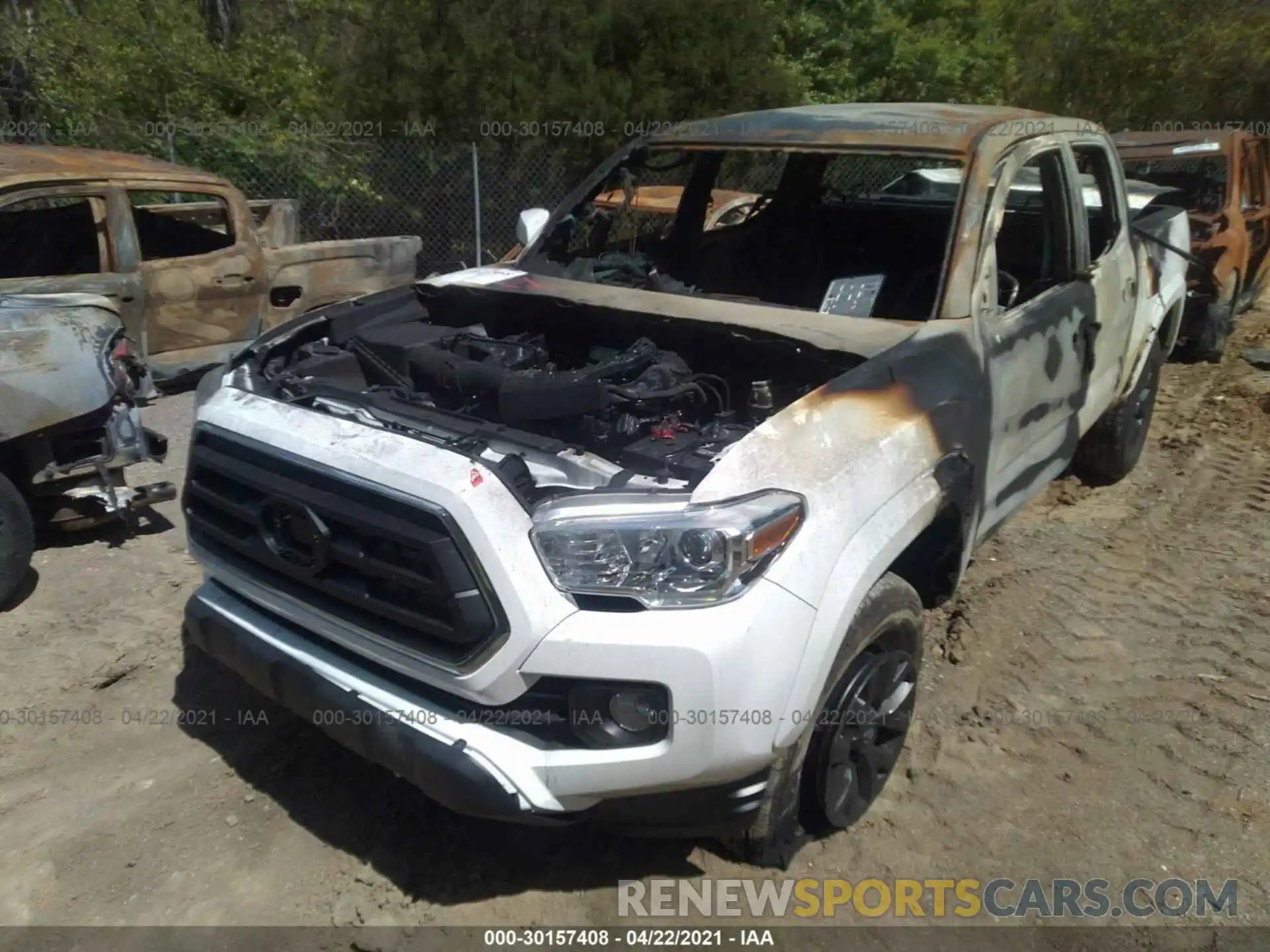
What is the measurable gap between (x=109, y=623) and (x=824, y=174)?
3.64 m

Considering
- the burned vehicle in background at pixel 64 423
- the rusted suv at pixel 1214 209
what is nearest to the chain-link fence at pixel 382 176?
the rusted suv at pixel 1214 209

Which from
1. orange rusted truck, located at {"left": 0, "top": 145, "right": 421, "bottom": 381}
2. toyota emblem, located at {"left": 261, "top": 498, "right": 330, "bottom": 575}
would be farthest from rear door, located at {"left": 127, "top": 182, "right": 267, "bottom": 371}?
toyota emblem, located at {"left": 261, "top": 498, "right": 330, "bottom": 575}

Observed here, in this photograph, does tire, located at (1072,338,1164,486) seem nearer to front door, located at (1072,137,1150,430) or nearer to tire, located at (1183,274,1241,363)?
front door, located at (1072,137,1150,430)

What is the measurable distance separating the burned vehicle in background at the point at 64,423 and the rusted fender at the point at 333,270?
2.34 meters

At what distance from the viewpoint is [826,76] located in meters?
17.3

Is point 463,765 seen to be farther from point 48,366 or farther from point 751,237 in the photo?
point 751,237

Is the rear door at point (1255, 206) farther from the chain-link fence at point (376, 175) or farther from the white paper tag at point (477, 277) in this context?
the chain-link fence at point (376, 175)

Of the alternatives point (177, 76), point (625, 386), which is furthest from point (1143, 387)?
point (177, 76)

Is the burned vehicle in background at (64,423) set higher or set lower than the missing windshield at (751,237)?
lower

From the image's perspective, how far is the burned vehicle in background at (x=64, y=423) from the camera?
3.96 metres

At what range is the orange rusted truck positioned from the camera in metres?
5.74

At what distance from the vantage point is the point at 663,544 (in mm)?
2289

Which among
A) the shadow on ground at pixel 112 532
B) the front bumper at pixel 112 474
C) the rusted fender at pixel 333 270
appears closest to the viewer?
the front bumper at pixel 112 474

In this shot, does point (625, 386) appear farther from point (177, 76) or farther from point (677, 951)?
point (177, 76)
